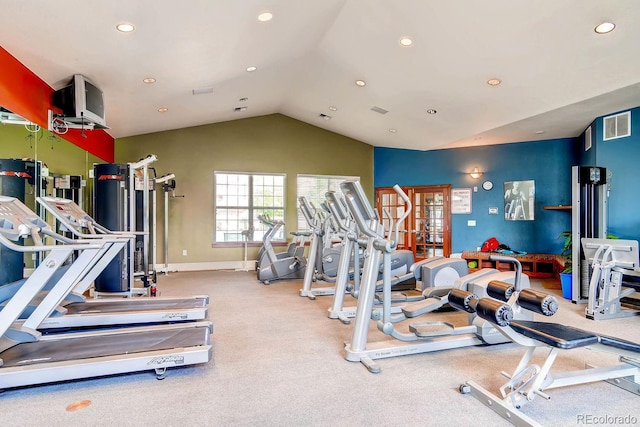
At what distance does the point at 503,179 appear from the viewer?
7.80 m

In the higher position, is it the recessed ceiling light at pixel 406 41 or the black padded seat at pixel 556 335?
the recessed ceiling light at pixel 406 41

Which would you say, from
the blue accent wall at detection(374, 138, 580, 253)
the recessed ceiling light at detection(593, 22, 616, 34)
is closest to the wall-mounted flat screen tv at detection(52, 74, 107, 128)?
the recessed ceiling light at detection(593, 22, 616, 34)

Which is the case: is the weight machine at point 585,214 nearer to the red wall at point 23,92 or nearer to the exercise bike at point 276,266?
the exercise bike at point 276,266

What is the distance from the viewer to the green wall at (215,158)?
7902mm

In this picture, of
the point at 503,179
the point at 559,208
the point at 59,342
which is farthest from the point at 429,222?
the point at 59,342

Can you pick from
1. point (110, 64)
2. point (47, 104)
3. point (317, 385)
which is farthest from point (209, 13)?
point (317, 385)

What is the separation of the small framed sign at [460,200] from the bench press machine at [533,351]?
582 centimetres

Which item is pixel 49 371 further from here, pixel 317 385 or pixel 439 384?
pixel 439 384

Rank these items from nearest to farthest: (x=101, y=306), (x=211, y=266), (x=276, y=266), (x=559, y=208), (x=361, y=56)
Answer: (x=101, y=306)
(x=361, y=56)
(x=276, y=266)
(x=559, y=208)
(x=211, y=266)

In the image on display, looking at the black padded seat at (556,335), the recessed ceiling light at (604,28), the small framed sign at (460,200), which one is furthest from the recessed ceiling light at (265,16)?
the small framed sign at (460,200)

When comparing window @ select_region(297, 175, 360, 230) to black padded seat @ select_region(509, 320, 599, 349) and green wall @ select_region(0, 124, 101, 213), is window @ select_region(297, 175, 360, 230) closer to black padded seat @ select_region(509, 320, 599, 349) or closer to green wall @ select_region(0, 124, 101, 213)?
green wall @ select_region(0, 124, 101, 213)

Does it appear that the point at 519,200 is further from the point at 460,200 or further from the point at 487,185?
the point at 460,200

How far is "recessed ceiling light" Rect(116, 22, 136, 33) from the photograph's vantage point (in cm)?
333

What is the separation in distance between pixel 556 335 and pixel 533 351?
8.0 inches
